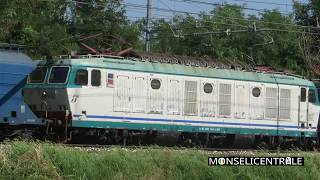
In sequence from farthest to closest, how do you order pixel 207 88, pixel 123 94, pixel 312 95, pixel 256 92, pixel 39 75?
pixel 312 95
pixel 256 92
pixel 207 88
pixel 123 94
pixel 39 75

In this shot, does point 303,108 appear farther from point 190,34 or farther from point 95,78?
point 190,34

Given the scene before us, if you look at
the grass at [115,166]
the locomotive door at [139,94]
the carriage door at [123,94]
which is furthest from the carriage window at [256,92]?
the grass at [115,166]

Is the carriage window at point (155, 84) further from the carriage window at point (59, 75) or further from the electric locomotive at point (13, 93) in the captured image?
the electric locomotive at point (13, 93)

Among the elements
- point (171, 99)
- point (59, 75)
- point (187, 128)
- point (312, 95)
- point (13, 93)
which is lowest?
point (187, 128)

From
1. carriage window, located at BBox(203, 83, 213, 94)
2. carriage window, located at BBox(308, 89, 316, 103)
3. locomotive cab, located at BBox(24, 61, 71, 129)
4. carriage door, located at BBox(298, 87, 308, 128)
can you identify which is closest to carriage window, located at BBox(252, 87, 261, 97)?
carriage window, located at BBox(203, 83, 213, 94)

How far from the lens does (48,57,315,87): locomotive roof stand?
22.3 meters

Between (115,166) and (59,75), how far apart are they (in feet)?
28.9

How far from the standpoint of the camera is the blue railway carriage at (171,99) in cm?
2192

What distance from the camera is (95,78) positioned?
→ 72.6 feet

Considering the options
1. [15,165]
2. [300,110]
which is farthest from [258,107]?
[15,165]

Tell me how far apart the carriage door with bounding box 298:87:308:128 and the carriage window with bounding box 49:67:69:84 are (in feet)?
38.1

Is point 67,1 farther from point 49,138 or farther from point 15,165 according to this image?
point 15,165

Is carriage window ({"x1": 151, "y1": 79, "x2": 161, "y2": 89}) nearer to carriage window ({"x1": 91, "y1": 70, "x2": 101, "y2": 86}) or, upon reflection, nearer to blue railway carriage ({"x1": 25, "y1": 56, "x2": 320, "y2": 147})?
blue railway carriage ({"x1": 25, "y1": 56, "x2": 320, "y2": 147})

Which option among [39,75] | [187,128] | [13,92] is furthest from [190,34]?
[13,92]
